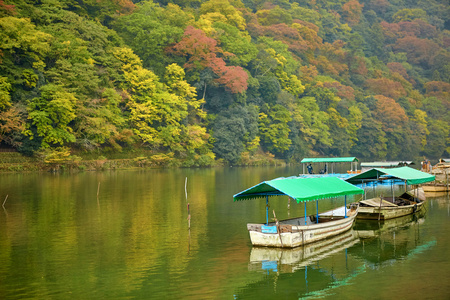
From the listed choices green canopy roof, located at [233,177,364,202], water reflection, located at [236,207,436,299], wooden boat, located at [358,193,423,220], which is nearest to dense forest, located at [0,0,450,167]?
wooden boat, located at [358,193,423,220]

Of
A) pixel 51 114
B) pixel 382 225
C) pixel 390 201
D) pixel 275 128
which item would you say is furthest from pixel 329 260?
pixel 275 128

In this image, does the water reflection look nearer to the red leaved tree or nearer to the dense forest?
the dense forest

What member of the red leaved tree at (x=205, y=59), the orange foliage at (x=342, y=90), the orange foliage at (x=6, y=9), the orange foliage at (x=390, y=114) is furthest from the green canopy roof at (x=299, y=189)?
the orange foliage at (x=390, y=114)

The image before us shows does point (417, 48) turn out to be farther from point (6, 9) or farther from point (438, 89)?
point (6, 9)

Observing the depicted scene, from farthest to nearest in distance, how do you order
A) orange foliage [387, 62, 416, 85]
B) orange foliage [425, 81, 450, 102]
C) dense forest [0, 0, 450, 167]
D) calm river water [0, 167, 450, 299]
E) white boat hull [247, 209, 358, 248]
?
orange foliage [387, 62, 416, 85], orange foliage [425, 81, 450, 102], dense forest [0, 0, 450, 167], white boat hull [247, 209, 358, 248], calm river water [0, 167, 450, 299]

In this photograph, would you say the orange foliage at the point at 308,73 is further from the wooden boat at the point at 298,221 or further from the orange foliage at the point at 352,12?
the wooden boat at the point at 298,221

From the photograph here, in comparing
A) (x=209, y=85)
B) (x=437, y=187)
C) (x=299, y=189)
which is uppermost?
(x=209, y=85)

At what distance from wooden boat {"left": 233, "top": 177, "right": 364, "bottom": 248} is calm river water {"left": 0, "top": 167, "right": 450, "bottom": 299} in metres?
0.50

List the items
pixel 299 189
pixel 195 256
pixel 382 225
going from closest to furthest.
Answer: pixel 195 256, pixel 299 189, pixel 382 225

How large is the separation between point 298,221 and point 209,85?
214 ft

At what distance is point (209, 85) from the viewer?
89.6 metres

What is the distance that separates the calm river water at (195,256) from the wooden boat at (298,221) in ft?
1.64

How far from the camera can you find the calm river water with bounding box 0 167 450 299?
17391mm

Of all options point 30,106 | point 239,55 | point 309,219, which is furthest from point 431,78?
point 309,219
